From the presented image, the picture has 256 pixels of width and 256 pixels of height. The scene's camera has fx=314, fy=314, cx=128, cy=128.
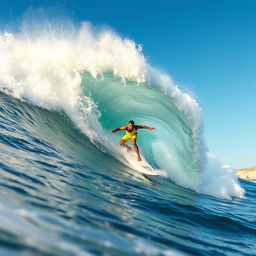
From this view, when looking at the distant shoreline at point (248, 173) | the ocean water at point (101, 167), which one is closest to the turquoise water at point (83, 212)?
the ocean water at point (101, 167)

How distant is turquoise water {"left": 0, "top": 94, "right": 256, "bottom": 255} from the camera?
2.72 meters

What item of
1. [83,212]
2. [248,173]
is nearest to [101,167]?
[83,212]

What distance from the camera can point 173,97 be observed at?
12523 mm

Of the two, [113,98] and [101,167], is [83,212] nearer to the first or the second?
[101,167]

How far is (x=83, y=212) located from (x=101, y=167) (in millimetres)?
4941

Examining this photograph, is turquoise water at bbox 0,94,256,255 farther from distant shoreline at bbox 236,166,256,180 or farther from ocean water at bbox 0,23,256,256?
distant shoreline at bbox 236,166,256,180

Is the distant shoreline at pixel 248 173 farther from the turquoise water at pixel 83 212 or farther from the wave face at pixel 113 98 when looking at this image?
the turquoise water at pixel 83 212

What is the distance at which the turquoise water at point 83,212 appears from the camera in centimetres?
272

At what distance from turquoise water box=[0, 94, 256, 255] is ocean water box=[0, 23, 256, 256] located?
0.02 meters

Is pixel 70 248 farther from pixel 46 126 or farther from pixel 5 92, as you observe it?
pixel 5 92

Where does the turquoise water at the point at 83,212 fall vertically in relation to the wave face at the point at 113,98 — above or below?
below

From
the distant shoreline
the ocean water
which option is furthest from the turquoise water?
the distant shoreline

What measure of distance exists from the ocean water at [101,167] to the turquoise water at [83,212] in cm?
2

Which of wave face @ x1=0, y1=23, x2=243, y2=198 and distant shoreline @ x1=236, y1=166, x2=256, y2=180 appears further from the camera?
distant shoreline @ x1=236, y1=166, x2=256, y2=180
